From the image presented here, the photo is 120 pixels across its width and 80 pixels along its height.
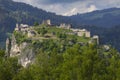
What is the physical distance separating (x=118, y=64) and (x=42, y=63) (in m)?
22.1

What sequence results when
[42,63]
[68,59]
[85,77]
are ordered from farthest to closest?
[42,63]
[68,59]
[85,77]

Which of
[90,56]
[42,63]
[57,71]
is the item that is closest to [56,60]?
[42,63]

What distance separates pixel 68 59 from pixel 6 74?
13241 mm

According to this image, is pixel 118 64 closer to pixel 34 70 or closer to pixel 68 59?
pixel 68 59

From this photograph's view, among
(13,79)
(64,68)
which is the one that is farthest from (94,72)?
(13,79)

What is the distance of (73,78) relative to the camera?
86.5m

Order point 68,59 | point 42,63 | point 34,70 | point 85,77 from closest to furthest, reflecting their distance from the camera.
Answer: point 85,77
point 68,59
point 34,70
point 42,63

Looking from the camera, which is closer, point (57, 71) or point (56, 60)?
point (57, 71)

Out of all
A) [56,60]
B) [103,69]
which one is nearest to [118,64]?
[103,69]

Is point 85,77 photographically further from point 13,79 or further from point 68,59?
point 13,79

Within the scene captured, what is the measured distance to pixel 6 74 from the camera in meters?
90.9

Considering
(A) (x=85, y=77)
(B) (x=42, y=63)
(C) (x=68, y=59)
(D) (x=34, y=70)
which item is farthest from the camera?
(B) (x=42, y=63)

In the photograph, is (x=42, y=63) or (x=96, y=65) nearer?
(x=96, y=65)

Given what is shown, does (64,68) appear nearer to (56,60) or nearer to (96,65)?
(96,65)
